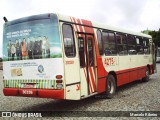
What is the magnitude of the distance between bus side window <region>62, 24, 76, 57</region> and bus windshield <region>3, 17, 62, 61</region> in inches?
13.6

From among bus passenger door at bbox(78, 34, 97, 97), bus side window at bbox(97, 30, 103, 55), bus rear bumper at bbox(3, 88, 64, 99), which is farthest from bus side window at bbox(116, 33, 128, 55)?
bus rear bumper at bbox(3, 88, 64, 99)

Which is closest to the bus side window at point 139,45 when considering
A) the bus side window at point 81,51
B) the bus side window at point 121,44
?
the bus side window at point 121,44

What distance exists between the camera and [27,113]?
9727 millimetres

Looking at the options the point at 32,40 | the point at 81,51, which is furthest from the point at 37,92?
the point at 81,51

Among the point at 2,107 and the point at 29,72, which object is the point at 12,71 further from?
the point at 2,107

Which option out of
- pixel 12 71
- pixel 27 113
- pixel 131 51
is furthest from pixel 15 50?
pixel 131 51

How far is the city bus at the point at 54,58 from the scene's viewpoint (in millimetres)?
8938

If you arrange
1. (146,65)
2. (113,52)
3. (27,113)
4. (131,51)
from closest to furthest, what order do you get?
(27,113) < (113,52) < (131,51) < (146,65)

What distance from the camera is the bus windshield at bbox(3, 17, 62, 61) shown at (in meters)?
8.98

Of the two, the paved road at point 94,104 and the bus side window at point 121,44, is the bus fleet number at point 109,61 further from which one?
the paved road at point 94,104

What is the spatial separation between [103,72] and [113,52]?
63.7 inches

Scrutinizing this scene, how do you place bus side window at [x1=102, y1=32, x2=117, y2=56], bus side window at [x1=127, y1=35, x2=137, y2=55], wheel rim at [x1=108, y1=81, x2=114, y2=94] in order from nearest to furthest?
bus side window at [x1=102, y1=32, x2=117, y2=56]
wheel rim at [x1=108, y1=81, x2=114, y2=94]
bus side window at [x1=127, y1=35, x2=137, y2=55]

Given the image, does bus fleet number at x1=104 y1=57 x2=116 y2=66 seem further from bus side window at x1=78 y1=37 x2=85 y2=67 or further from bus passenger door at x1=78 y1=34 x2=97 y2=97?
bus side window at x1=78 y1=37 x2=85 y2=67

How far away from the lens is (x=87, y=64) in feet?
34.3
